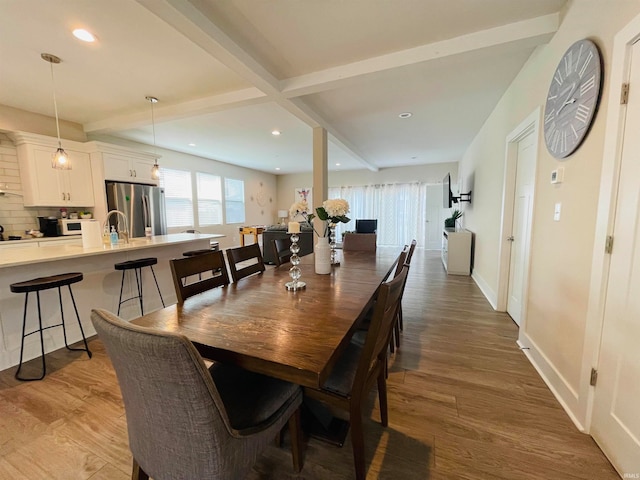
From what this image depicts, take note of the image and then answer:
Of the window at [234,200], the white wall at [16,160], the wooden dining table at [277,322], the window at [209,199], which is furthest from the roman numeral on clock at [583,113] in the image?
the window at [234,200]

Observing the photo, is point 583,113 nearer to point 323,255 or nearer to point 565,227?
point 565,227

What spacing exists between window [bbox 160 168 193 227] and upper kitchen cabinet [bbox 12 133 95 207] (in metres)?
1.66

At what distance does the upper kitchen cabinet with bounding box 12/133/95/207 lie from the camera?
11.5ft

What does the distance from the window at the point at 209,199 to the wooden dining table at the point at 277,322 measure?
5535 millimetres

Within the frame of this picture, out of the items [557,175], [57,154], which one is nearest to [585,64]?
[557,175]

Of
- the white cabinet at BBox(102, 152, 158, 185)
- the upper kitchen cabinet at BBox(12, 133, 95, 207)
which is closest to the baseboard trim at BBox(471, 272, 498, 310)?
the white cabinet at BBox(102, 152, 158, 185)

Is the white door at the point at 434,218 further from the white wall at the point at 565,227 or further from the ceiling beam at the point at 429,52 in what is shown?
the ceiling beam at the point at 429,52

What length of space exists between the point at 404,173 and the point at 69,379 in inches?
328

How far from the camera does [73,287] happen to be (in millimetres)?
2424

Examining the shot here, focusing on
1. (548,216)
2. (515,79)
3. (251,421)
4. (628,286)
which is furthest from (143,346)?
(515,79)

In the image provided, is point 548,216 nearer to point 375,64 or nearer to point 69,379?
point 375,64

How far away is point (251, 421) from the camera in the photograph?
37.4 inches

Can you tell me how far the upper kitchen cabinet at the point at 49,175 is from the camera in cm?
351

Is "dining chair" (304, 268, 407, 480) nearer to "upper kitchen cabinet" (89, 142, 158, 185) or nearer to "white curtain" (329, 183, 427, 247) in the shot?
"upper kitchen cabinet" (89, 142, 158, 185)
